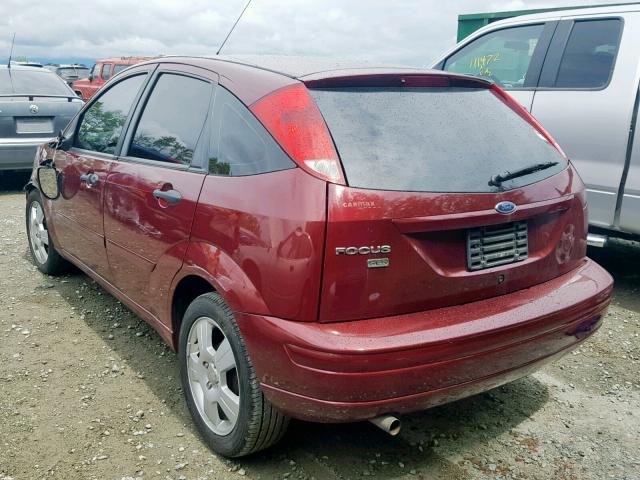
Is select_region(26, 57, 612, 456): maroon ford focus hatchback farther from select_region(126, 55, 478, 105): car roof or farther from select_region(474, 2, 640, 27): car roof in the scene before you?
Result: select_region(474, 2, 640, 27): car roof

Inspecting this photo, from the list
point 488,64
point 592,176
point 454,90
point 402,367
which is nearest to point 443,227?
point 402,367

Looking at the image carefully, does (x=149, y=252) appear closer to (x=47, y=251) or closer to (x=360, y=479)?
(x=360, y=479)

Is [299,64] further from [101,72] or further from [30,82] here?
[101,72]

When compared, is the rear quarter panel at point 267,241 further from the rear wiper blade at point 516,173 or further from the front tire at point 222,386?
the rear wiper blade at point 516,173

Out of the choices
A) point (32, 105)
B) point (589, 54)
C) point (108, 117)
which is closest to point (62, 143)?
point (108, 117)

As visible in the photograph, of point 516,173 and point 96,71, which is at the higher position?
point 516,173

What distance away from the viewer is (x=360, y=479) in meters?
2.54

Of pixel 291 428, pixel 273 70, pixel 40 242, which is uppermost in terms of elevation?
pixel 273 70

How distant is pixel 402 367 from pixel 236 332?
66cm

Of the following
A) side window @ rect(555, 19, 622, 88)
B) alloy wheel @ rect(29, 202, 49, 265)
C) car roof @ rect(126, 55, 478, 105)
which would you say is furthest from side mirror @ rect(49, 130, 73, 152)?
side window @ rect(555, 19, 622, 88)

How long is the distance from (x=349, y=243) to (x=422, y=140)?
559 mm

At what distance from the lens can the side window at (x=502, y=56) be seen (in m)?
5.25

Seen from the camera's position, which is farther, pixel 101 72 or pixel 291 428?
pixel 101 72

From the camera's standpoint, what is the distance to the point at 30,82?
8547 mm
